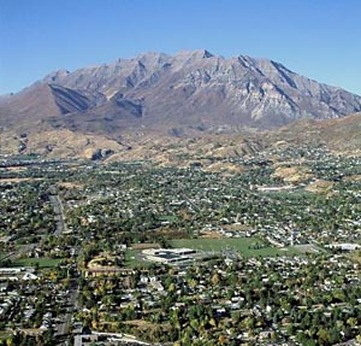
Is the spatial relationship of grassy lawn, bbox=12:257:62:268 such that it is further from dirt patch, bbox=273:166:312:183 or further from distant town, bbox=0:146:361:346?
dirt patch, bbox=273:166:312:183

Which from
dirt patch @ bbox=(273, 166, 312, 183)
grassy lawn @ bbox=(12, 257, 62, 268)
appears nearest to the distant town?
grassy lawn @ bbox=(12, 257, 62, 268)

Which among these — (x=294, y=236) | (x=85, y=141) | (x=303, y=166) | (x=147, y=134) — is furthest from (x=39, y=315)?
(x=147, y=134)

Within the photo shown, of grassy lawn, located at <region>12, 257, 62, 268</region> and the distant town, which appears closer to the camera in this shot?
the distant town

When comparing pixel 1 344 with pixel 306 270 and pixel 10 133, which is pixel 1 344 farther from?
pixel 10 133

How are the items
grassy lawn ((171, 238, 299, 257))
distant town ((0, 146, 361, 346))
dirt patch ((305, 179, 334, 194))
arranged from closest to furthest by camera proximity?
distant town ((0, 146, 361, 346)) < grassy lawn ((171, 238, 299, 257)) < dirt patch ((305, 179, 334, 194))

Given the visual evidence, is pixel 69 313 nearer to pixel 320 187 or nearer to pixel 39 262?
pixel 39 262

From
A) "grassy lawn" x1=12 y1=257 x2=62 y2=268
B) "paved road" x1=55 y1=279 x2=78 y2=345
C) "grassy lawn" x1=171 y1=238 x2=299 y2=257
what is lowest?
"paved road" x1=55 y1=279 x2=78 y2=345

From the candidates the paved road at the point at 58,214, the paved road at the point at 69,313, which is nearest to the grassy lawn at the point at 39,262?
the paved road at the point at 69,313
